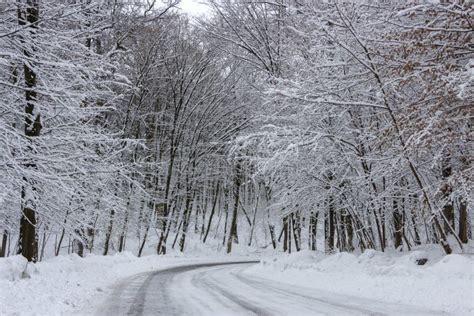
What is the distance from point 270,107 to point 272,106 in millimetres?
426

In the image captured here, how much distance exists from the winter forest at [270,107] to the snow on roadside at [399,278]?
1257mm

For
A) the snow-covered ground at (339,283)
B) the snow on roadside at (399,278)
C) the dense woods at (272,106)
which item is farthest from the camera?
A: the dense woods at (272,106)

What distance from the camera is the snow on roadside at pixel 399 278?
7.84 m

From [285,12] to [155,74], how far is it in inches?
522

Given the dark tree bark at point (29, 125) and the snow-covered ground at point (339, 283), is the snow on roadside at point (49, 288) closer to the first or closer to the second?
the snow-covered ground at point (339, 283)

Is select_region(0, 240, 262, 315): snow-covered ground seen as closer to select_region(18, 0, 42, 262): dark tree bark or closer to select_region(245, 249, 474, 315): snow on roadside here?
select_region(18, 0, 42, 262): dark tree bark

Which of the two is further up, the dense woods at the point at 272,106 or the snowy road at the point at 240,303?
the dense woods at the point at 272,106

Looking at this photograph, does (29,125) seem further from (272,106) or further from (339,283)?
(272,106)

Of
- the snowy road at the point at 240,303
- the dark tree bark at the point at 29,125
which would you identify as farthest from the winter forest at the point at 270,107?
the snowy road at the point at 240,303

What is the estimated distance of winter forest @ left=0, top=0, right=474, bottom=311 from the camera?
9.09 m

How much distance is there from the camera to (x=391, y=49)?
9.39 m

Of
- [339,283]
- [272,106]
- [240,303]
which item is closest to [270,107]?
[272,106]

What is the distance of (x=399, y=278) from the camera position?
9992mm

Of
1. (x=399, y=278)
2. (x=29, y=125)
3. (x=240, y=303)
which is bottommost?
(x=240, y=303)
